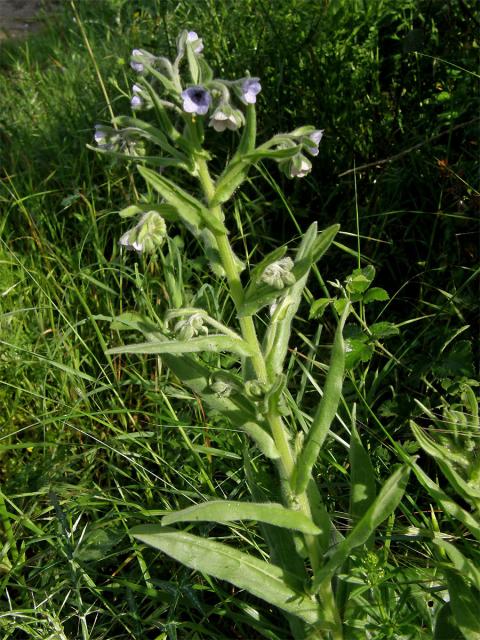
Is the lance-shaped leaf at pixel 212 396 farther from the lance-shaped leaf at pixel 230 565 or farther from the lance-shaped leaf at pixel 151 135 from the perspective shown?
the lance-shaped leaf at pixel 151 135

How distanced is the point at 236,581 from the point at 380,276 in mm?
1704

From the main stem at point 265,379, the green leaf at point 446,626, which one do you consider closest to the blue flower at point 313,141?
the main stem at point 265,379

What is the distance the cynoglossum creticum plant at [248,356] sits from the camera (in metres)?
1.70

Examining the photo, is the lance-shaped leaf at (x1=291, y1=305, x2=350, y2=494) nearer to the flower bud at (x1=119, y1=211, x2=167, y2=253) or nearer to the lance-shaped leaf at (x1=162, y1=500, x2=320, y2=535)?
the lance-shaped leaf at (x1=162, y1=500, x2=320, y2=535)

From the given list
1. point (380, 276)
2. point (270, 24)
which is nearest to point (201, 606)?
point (380, 276)

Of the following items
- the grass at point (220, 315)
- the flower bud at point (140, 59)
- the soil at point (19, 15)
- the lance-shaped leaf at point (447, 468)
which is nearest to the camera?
the lance-shaped leaf at point (447, 468)

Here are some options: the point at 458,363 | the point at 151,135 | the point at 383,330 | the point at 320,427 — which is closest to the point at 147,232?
the point at 151,135

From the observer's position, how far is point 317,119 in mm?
3432

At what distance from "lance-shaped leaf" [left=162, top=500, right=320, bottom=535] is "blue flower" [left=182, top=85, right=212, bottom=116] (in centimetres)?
86

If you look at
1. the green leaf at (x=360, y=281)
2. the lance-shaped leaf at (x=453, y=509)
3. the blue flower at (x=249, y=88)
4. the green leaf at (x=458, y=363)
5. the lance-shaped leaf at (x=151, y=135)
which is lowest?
the green leaf at (x=458, y=363)

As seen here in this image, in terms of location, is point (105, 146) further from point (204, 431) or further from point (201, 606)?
point (201, 606)

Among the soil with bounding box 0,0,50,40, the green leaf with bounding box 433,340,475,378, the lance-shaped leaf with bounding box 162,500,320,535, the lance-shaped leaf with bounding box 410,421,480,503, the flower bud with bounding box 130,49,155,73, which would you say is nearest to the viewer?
the lance-shaped leaf with bounding box 162,500,320,535

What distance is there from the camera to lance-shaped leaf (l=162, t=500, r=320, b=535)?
1.60m

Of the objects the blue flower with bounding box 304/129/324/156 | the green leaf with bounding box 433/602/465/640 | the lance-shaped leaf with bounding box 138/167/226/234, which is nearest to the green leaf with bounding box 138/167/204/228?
the lance-shaped leaf with bounding box 138/167/226/234
